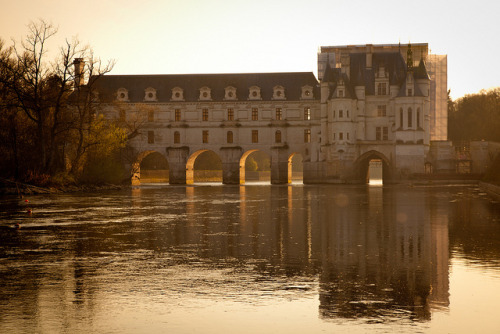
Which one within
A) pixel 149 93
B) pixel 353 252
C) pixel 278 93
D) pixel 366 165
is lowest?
pixel 353 252

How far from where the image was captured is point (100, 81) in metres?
95.1

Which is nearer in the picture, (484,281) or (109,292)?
(109,292)

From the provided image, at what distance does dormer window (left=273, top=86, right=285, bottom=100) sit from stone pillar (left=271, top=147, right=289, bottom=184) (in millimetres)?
7012

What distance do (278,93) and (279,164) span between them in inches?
385

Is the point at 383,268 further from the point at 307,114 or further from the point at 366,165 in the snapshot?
the point at 307,114

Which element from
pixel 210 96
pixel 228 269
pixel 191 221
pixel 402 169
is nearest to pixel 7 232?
pixel 191 221

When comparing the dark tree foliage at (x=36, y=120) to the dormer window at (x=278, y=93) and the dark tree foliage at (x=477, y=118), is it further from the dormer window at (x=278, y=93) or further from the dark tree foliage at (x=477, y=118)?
the dark tree foliage at (x=477, y=118)

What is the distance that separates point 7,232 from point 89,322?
13.3 m

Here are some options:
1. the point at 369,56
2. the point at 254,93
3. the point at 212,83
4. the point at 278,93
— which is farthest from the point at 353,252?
the point at 212,83

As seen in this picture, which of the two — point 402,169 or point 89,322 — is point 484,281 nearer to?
point 89,322

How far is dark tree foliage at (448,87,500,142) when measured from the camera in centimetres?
9726

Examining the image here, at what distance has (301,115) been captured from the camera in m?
92.0

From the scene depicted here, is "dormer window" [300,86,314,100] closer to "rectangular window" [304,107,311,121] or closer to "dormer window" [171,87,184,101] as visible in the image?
"rectangular window" [304,107,311,121]

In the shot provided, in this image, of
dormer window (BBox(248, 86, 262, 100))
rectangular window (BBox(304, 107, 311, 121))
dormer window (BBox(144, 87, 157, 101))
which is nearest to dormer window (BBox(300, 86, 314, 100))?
rectangular window (BBox(304, 107, 311, 121))
